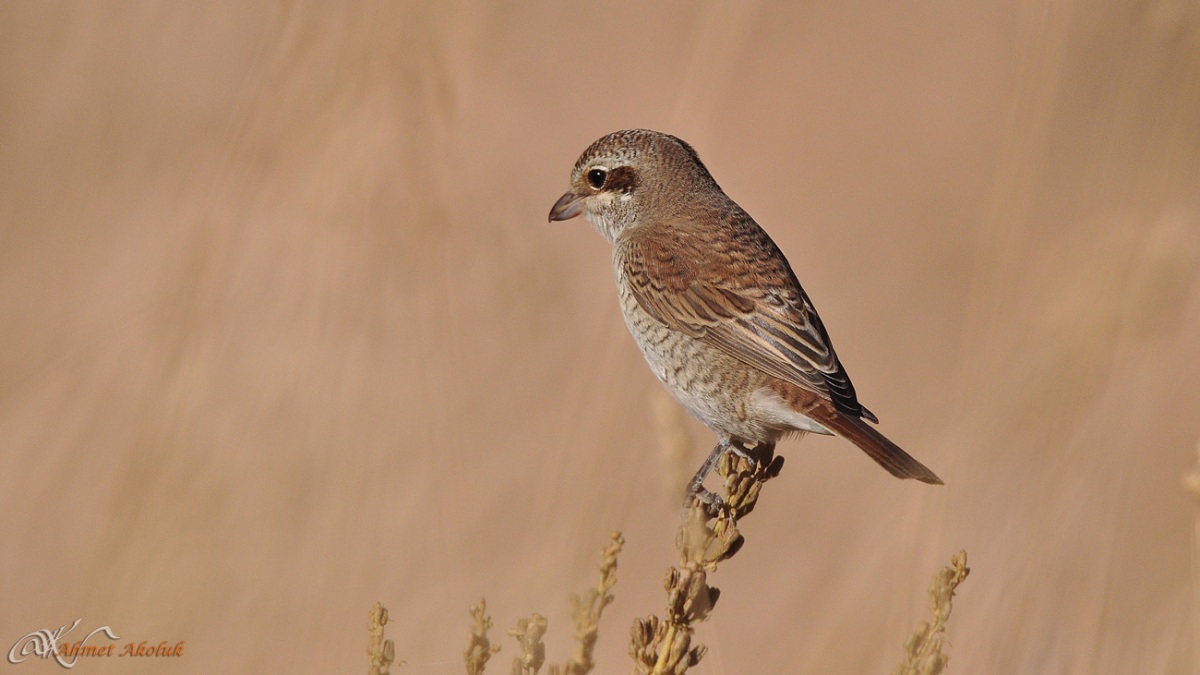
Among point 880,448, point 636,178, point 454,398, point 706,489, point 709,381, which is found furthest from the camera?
point 636,178

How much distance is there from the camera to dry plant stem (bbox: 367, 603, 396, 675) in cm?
185

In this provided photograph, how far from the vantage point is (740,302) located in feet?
10.1

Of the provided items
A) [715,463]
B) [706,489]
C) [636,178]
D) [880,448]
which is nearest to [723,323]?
[715,463]

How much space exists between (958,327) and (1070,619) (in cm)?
280

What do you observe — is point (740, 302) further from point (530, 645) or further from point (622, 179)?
point (530, 645)

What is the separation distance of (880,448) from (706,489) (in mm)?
440

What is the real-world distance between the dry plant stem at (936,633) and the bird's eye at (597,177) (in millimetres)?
1980

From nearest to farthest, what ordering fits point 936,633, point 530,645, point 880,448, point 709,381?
point 530,645
point 936,633
point 880,448
point 709,381

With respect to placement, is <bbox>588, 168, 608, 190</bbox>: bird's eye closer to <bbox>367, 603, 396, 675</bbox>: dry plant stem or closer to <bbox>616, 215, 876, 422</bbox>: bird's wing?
<bbox>616, 215, 876, 422</bbox>: bird's wing

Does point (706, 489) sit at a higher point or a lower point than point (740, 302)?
lower

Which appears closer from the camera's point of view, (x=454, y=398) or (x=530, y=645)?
(x=530, y=645)

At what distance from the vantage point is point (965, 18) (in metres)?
7.31

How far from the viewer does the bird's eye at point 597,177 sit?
3.60m

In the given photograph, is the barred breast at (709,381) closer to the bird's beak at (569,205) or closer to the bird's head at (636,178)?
the bird's head at (636,178)
